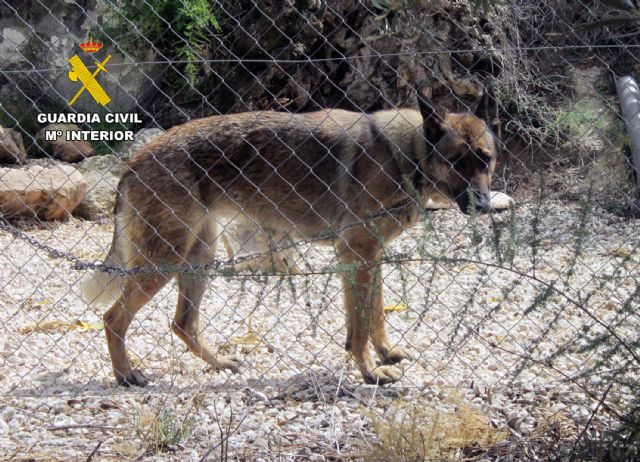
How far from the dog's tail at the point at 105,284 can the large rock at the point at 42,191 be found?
2.86 m

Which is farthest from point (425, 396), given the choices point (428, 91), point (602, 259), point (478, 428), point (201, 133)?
point (428, 91)

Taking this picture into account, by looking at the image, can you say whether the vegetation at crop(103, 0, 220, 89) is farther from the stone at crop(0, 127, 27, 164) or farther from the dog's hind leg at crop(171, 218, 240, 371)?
the dog's hind leg at crop(171, 218, 240, 371)

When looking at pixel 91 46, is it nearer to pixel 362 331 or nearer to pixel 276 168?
pixel 276 168

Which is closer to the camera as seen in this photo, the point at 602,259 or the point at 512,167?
the point at 602,259

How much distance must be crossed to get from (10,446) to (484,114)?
3281 millimetres

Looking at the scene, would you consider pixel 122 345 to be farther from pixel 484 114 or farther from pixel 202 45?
pixel 202 45

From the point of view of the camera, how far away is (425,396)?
369 cm

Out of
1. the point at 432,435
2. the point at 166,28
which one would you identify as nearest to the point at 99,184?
the point at 166,28

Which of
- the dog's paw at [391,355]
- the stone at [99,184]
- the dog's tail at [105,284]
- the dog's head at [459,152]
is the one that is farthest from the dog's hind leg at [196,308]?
the stone at [99,184]

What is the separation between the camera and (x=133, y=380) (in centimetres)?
423

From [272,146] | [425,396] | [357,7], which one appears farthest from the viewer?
[357,7]

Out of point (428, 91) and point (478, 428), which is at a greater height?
point (428, 91)

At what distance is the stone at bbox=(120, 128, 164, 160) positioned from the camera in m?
7.80

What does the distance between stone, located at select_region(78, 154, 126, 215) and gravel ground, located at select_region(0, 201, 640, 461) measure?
2047 millimetres
